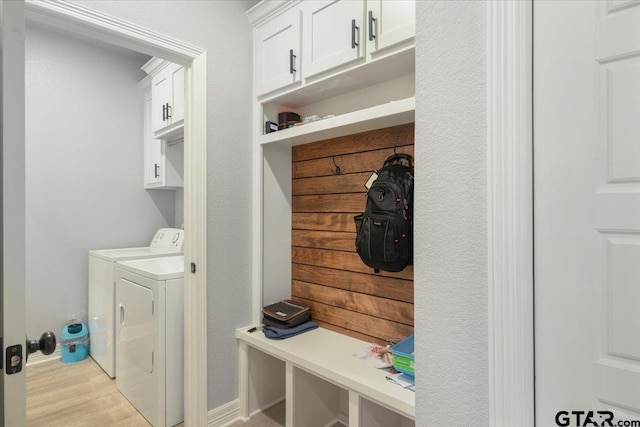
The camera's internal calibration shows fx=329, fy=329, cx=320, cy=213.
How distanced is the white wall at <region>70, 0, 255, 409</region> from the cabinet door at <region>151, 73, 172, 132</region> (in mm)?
950

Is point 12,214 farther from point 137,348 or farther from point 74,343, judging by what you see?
point 74,343

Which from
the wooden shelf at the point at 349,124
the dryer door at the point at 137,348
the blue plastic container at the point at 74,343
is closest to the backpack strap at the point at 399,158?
the wooden shelf at the point at 349,124

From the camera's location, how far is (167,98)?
8.77 feet

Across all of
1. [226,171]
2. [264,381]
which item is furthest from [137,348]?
[226,171]

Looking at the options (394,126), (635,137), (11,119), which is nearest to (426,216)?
(635,137)

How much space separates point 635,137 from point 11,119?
1.33 metres

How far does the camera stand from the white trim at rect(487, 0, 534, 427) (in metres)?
0.85

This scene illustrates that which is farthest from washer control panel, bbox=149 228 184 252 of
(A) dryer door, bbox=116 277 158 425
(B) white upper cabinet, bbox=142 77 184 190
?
(A) dryer door, bbox=116 277 158 425

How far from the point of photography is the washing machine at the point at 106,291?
8.11ft

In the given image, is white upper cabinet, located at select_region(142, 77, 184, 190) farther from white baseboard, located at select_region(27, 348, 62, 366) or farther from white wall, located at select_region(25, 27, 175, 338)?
white baseboard, located at select_region(27, 348, 62, 366)

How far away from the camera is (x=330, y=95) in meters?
1.95

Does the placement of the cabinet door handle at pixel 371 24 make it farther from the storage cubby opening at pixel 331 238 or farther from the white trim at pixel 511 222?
the white trim at pixel 511 222

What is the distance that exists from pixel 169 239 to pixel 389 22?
256 cm

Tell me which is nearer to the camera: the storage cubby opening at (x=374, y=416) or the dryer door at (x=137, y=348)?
the storage cubby opening at (x=374, y=416)
